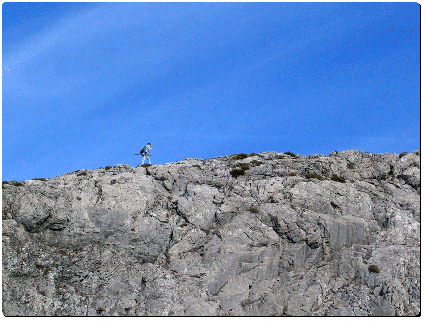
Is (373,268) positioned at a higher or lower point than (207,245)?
lower

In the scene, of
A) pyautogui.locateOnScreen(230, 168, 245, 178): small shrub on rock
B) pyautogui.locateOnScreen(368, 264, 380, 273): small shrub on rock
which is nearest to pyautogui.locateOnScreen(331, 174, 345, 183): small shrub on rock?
pyautogui.locateOnScreen(230, 168, 245, 178): small shrub on rock

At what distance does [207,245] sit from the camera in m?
47.8

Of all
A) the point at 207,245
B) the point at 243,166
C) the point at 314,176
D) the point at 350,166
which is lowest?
the point at 207,245

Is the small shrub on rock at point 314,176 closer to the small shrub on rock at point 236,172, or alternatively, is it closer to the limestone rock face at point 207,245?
the limestone rock face at point 207,245

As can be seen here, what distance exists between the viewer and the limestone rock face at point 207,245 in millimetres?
43281

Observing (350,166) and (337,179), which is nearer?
(337,179)

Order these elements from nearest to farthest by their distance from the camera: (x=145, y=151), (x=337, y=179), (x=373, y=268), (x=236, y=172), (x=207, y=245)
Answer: (x=373, y=268) → (x=207, y=245) → (x=337, y=179) → (x=236, y=172) → (x=145, y=151)

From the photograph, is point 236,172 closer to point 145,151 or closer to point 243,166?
point 243,166

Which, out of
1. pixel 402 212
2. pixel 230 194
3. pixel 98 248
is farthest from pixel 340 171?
pixel 98 248

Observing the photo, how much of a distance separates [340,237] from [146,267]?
19299mm

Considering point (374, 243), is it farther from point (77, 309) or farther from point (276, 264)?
point (77, 309)

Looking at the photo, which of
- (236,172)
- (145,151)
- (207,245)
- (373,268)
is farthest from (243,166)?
(373,268)

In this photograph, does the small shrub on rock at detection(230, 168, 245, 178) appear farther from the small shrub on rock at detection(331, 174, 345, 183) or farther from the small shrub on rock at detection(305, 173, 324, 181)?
the small shrub on rock at detection(331, 174, 345, 183)

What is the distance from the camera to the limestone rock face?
43.3 metres
